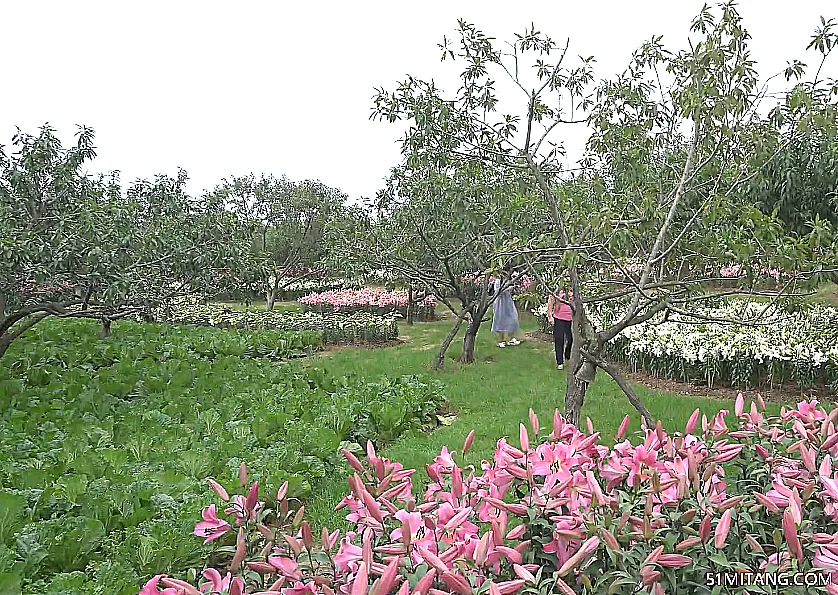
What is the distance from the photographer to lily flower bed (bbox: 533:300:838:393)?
755cm

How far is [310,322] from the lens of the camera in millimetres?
14898

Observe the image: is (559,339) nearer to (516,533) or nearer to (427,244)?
(427,244)

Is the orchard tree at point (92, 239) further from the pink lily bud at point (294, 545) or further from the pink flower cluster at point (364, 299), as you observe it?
the pink flower cluster at point (364, 299)

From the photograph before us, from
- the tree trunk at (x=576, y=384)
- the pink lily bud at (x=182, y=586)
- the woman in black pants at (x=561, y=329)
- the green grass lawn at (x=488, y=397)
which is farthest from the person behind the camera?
the woman in black pants at (x=561, y=329)

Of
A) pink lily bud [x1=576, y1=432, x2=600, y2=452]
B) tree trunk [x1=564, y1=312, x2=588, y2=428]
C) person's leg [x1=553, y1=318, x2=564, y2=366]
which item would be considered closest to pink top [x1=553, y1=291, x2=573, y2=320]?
person's leg [x1=553, y1=318, x2=564, y2=366]

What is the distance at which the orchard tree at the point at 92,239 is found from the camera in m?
6.50

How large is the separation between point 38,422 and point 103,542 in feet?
10.7

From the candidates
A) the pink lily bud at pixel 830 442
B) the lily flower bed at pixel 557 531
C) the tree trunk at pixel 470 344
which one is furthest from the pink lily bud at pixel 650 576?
the tree trunk at pixel 470 344

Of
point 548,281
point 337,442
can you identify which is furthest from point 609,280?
point 337,442

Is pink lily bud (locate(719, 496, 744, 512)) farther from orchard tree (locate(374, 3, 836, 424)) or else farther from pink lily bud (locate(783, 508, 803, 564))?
orchard tree (locate(374, 3, 836, 424))

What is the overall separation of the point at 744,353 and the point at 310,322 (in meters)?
9.24

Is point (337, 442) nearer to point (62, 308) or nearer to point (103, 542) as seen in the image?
point (103, 542)

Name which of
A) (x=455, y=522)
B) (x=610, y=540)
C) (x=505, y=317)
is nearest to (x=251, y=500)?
(x=455, y=522)

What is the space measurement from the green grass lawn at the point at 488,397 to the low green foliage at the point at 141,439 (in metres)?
0.37
